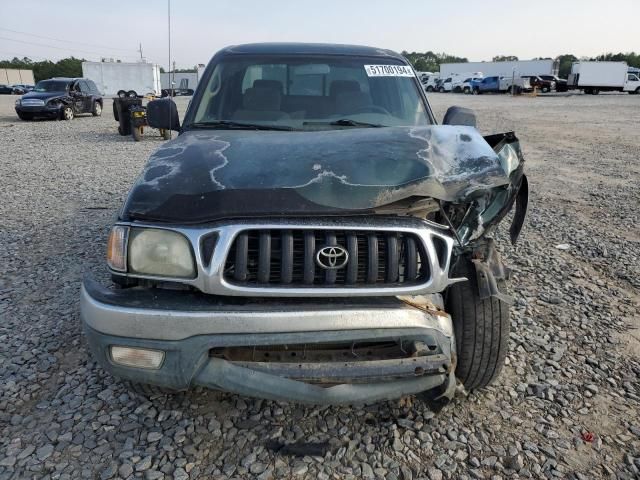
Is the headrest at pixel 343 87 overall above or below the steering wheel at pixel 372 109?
above

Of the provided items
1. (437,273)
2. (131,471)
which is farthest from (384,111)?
(131,471)

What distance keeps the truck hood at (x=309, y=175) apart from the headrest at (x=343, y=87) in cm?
101

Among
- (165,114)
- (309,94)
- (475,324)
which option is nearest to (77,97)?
(165,114)

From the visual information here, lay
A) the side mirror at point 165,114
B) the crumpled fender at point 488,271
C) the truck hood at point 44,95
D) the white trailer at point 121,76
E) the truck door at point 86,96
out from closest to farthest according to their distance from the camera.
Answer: the crumpled fender at point 488,271 → the side mirror at point 165,114 → the truck hood at point 44,95 → the truck door at point 86,96 → the white trailer at point 121,76

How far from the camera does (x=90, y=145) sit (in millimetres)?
12617

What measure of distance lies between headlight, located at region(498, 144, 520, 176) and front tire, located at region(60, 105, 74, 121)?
19.5 m

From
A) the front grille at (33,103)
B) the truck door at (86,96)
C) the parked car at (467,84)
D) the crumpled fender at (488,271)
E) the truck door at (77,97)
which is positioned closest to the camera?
the crumpled fender at (488,271)

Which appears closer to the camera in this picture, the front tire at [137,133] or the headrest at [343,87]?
the headrest at [343,87]

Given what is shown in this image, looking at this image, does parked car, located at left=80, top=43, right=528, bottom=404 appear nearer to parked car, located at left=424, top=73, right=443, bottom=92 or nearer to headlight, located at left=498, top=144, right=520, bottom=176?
headlight, located at left=498, top=144, right=520, bottom=176

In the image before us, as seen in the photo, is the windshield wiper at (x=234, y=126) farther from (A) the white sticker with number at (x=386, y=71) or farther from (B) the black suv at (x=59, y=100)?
(B) the black suv at (x=59, y=100)

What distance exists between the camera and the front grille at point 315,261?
1899mm

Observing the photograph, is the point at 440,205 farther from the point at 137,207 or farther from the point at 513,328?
the point at 513,328

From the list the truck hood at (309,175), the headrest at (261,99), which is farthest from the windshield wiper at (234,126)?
the truck hood at (309,175)

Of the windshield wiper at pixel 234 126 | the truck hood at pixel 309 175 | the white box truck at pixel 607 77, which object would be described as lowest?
the truck hood at pixel 309 175
